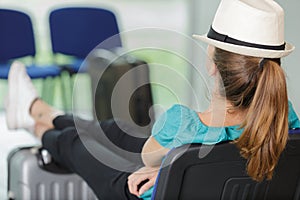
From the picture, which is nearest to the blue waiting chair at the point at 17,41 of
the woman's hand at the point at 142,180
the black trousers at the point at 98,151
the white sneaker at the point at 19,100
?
the white sneaker at the point at 19,100

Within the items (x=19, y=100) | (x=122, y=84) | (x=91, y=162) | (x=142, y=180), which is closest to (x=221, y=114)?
(x=142, y=180)

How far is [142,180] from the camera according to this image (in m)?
1.70

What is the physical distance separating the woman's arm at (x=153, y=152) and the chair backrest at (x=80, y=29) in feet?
6.91

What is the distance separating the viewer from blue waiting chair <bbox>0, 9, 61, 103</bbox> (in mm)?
3672

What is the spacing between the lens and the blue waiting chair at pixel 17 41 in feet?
12.0

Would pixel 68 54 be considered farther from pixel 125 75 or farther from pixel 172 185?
pixel 172 185

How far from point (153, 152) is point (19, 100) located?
1.10 meters

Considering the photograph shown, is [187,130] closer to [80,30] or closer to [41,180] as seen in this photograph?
[41,180]

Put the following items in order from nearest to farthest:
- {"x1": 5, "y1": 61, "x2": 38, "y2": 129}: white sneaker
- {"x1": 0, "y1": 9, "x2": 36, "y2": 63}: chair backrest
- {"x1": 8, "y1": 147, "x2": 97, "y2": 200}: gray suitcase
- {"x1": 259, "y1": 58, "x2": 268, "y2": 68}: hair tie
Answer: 1. {"x1": 259, "y1": 58, "x2": 268, "y2": 68}: hair tie
2. {"x1": 8, "y1": 147, "x2": 97, "y2": 200}: gray suitcase
3. {"x1": 5, "y1": 61, "x2": 38, "y2": 129}: white sneaker
4. {"x1": 0, "y1": 9, "x2": 36, "y2": 63}: chair backrest

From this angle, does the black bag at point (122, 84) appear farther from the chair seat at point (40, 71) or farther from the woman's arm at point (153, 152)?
the woman's arm at point (153, 152)

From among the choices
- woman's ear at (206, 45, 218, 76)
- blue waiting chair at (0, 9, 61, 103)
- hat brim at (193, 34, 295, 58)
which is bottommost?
blue waiting chair at (0, 9, 61, 103)

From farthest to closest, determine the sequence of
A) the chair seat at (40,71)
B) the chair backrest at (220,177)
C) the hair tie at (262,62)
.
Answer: the chair seat at (40,71) → the hair tie at (262,62) → the chair backrest at (220,177)

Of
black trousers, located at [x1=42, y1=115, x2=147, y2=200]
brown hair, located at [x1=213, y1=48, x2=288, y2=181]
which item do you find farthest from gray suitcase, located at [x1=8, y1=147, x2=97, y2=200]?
brown hair, located at [x1=213, y1=48, x2=288, y2=181]

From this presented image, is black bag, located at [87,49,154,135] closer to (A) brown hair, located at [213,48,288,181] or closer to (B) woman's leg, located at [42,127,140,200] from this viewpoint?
(B) woman's leg, located at [42,127,140,200]
